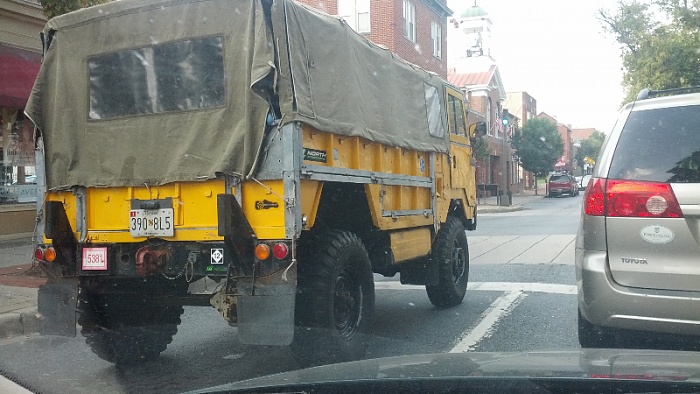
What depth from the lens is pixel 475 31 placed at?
56094 millimetres

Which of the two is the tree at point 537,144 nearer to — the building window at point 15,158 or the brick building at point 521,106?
the brick building at point 521,106

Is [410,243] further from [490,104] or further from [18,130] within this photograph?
[490,104]

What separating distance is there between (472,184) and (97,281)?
522 cm

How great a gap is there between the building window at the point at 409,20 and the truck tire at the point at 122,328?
24.5 m

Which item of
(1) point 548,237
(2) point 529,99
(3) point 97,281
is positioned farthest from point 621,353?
(2) point 529,99

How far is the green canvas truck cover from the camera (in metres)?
4.71

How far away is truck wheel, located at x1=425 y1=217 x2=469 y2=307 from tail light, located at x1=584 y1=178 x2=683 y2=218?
10.6 feet

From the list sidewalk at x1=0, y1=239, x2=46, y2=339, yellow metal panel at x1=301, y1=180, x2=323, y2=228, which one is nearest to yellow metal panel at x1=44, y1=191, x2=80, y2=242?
yellow metal panel at x1=301, y1=180, x2=323, y2=228

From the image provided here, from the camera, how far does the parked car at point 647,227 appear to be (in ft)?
12.8

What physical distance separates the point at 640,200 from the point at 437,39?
30515mm

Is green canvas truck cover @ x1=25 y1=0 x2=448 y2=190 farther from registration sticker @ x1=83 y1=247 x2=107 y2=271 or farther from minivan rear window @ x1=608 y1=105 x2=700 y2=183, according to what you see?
minivan rear window @ x1=608 y1=105 x2=700 y2=183

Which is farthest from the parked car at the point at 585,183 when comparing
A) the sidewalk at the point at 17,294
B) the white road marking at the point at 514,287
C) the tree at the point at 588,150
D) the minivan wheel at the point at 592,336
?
the tree at the point at 588,150

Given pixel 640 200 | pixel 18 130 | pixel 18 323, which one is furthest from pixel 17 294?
pixel 640 200

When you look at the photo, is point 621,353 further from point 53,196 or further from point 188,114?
point 53,196
